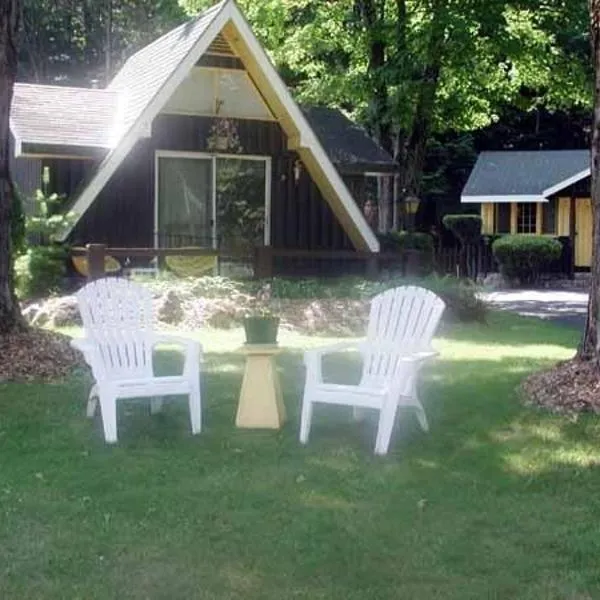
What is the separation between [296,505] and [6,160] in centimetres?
519

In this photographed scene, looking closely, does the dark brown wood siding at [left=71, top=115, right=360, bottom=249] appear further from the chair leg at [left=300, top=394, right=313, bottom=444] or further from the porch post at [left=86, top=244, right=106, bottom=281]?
the chair leg at [left=300, top=394, right=313, bottom=444]

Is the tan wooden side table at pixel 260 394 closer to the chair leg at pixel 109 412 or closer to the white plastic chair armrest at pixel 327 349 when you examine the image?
the white plastic chair armrest at pixel 327 349

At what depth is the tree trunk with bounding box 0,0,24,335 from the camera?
8398 millimetres

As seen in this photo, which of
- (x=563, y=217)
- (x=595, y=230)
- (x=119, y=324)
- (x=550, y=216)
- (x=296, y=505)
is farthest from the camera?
(x=550, y=216)

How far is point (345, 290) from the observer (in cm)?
1330

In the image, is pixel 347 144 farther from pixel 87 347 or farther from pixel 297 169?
pixel 87 347

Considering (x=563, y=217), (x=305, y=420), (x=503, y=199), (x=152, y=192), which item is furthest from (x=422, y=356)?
(x=503, y=199)

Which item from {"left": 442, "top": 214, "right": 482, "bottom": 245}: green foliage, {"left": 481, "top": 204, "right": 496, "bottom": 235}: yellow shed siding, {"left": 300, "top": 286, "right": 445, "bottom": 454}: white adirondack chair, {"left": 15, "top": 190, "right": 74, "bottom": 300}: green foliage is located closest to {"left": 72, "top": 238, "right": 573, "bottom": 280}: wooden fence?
{"left": 15, "top": 190, "right": 74, "bottom": 300}: green foliage

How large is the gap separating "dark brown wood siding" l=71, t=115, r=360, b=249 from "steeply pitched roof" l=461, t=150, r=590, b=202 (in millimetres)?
11424

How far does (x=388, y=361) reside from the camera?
6.56 metres

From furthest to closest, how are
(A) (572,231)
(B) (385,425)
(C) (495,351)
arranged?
1. (A) (572,231)
2. (C) (495,351)
3. (B) (385,425)

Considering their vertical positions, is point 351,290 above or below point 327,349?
below

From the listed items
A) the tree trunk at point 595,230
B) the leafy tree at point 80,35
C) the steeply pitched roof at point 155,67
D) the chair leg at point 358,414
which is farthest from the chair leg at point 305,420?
the leafy tree at point 80,35

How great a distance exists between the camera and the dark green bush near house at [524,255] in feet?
74.5
